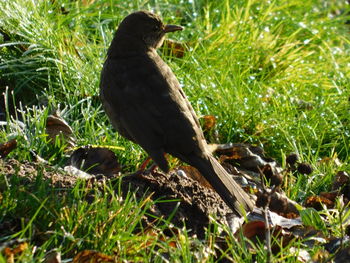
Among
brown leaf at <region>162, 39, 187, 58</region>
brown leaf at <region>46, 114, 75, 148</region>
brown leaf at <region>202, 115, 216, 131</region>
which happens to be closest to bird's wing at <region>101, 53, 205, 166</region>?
brown leaf at <region>46, 114, 75, 148</region>

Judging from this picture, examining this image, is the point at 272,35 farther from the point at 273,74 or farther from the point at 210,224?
the point at 210,224

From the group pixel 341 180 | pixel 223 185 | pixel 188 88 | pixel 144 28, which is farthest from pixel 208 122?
pixel 223 185

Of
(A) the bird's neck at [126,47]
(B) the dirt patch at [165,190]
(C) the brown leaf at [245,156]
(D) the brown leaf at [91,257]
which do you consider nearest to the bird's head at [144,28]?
(A) the bird's neck at [126,47]

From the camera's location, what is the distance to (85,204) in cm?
347

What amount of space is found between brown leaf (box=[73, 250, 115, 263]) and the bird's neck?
1905 millimetres

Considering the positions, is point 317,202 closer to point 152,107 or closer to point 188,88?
point 152,107

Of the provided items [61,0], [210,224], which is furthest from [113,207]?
[61,0]

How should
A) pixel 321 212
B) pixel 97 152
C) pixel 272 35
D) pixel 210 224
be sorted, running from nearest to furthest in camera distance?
pixel 210 224 → pixel 321 212 → pixel 97 152 → pixel 272 35

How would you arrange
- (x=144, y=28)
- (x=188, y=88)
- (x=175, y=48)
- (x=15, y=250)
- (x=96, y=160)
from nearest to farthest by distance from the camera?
(x=15, y=250) < (x=96, y=160) < (x=144, y=28) < (x=188, y=88) < (x=175, y=48)

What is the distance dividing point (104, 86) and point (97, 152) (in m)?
0.43

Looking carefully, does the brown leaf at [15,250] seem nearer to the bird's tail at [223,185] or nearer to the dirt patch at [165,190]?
the dirt patch at [165,190]

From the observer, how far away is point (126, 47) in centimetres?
494

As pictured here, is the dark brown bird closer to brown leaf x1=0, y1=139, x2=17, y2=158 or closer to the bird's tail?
the bird's tail

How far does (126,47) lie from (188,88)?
0.87 meters
